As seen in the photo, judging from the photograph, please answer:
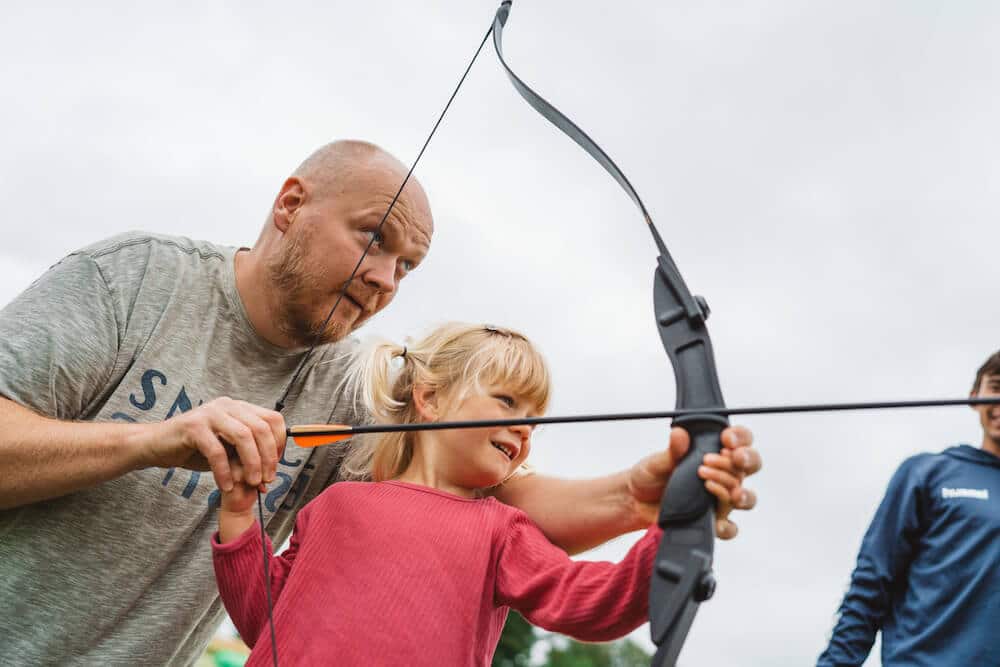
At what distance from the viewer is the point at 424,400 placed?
1.67 m

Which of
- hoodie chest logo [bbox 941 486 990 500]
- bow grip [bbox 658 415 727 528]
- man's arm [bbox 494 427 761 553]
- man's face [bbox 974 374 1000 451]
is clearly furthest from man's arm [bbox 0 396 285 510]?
man's face [bbox 974 374 1000 451]

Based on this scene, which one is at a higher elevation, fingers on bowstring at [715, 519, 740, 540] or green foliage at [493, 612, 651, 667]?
fingers on bowstring at [715, 519, 740, 540]

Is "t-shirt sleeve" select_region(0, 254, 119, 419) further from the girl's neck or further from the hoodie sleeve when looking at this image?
the hoodie sleeve

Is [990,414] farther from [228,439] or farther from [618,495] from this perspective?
[228,439]

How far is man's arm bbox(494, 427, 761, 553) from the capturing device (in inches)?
38.6

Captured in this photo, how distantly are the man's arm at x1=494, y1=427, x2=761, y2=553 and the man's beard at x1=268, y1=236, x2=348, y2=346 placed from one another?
52 cm

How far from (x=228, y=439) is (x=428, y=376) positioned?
0.51m

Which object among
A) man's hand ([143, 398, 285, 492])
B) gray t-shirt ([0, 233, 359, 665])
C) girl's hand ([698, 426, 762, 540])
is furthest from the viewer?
gray t-shirt ([0, 233, 359, 665])

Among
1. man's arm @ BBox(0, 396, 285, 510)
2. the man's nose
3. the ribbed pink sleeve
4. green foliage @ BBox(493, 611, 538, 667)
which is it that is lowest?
green foliage @ BBox(493, 611, 538, 667)

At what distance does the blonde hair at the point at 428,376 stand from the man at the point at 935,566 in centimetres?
85

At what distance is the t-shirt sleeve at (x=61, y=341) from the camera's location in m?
1.52

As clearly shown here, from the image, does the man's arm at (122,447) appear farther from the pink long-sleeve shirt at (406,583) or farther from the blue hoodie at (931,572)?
the blue hoodie at (931,572)

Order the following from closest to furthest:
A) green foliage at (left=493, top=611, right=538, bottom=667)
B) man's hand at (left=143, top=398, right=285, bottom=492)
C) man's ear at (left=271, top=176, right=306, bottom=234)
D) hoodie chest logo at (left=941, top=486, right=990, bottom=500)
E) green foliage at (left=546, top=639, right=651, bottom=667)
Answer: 1. man's hand at (left=143, top=398, right=285, bottom=492)
2. hoodie chest logo at (left=941, top=486, right=990, bottom=500)
3. man's ear at (left=271, top=176, right=306, bottom=234)
4. green foliage at (left=493, top=611, right=538, bottom=667)
5. green foliage at (left=546, top=639, right=651, bottom=667)

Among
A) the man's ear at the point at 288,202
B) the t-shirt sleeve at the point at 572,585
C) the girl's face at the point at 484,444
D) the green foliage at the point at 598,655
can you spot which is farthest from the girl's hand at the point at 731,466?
the green foliage at the point at 598,655
